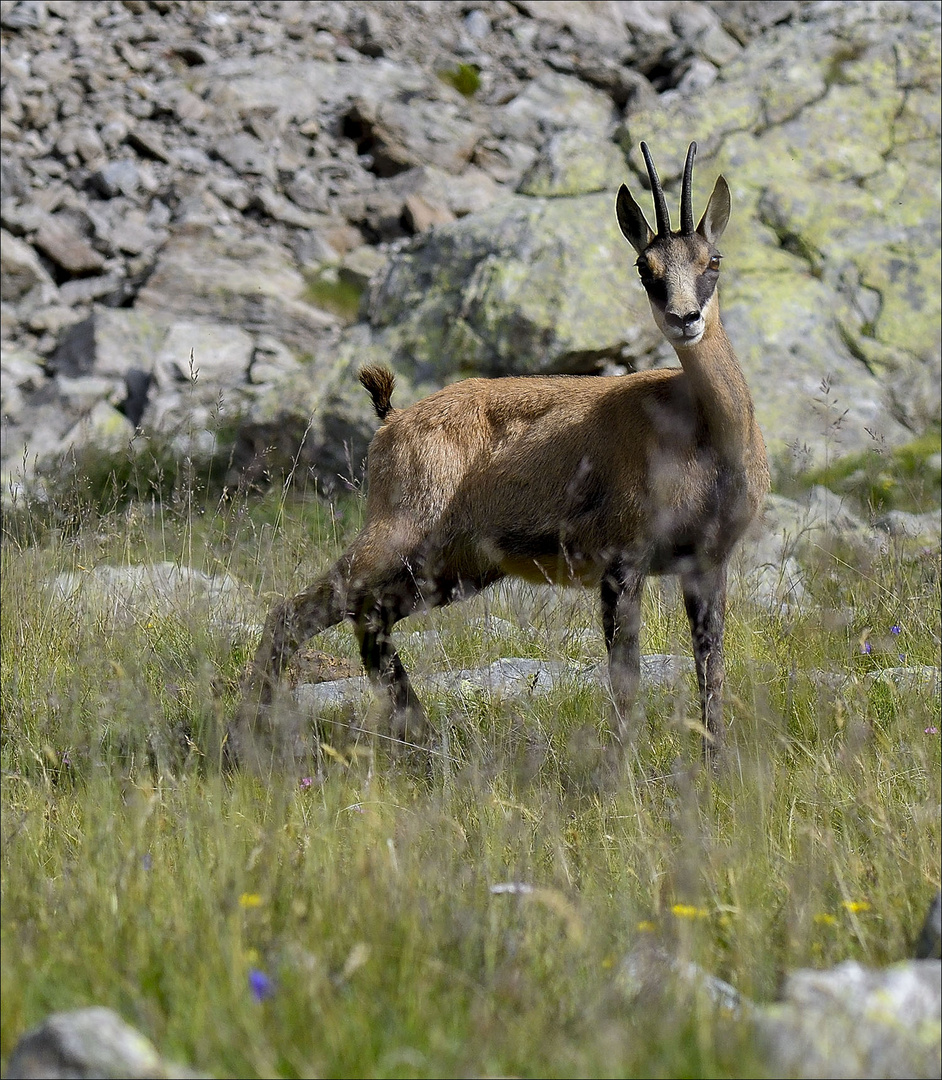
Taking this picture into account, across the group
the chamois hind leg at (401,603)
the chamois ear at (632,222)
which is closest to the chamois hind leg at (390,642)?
the chamois hind leg at (401,603)

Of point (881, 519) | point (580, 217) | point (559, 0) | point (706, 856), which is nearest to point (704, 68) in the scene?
point (559, 0)

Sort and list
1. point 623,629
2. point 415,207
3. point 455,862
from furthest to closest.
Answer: point 415,207 → point 623,629 → point 455,862

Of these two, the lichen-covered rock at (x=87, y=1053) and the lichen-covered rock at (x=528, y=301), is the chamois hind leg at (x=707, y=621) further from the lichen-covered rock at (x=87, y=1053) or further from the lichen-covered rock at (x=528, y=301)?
the lichen-covered rock at (x=528, y=301)

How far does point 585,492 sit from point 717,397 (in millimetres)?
616

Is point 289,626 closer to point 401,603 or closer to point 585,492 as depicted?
point 401,603

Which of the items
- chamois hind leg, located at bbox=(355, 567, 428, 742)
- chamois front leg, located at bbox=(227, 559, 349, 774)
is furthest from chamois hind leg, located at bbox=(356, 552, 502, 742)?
chamois front leg, located at bbox=(227, 559, 349, 774)

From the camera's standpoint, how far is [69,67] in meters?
15.3

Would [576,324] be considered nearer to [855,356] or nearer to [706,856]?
[855,356]

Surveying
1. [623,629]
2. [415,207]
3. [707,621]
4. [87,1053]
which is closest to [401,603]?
[623,629]

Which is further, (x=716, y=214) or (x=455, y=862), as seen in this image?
(x=716, y=214)

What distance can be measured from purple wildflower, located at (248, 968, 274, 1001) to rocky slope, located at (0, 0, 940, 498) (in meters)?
3.50

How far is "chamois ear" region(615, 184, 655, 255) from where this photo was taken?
5.03 m

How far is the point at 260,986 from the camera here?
2.13m

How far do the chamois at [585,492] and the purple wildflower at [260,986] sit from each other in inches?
88.0
